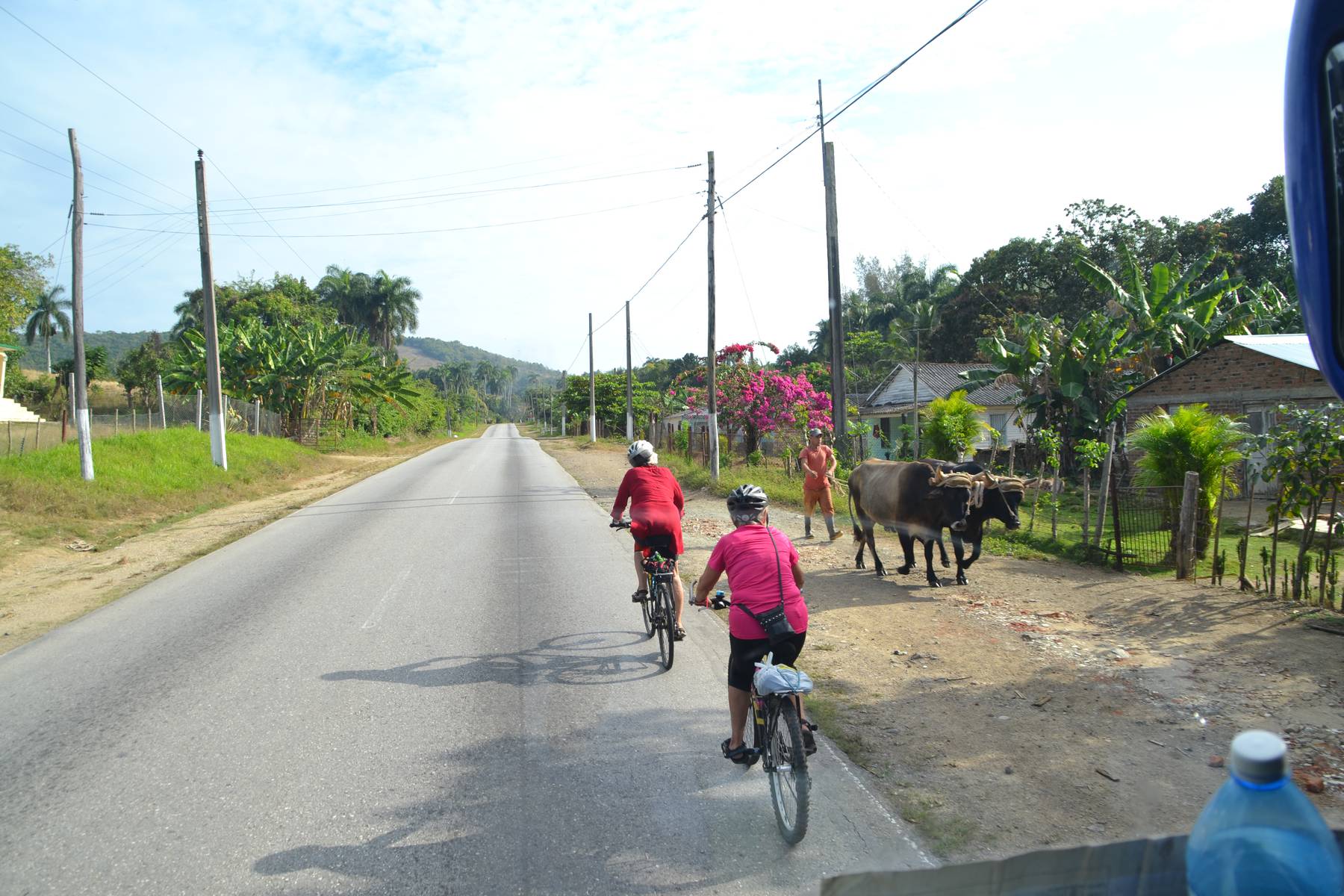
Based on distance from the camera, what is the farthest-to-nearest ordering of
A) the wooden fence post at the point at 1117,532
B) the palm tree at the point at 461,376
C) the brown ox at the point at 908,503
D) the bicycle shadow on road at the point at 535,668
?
the palm tree at the point at 461,376 → the wooden fence post at the point at 1117,532 → the brown ox at the point at 908,503 → the bicycle shadow on road at the point at 535,668

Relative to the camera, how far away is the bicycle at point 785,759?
12.8ft

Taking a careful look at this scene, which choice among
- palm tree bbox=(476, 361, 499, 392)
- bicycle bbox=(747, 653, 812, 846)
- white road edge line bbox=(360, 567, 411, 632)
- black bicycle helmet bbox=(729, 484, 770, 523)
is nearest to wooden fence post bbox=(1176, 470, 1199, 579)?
black bicycle helmet bbox=(729, 484, 770, 523)

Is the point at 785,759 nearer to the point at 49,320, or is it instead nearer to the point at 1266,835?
the point at 1266,835

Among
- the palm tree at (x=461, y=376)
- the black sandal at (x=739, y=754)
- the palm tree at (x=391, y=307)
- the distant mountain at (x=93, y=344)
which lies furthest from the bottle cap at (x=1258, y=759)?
the palm tree at (x=461, y=376)

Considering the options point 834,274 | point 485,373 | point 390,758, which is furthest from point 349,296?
point 485,373

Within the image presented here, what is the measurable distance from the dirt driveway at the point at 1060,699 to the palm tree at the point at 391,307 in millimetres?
68225

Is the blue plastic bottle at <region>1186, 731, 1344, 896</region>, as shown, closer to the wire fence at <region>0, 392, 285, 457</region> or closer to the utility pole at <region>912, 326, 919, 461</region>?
the utility pole at <region>912, 326, 919, 461</region>

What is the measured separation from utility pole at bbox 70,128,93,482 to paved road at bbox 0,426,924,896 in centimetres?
1013

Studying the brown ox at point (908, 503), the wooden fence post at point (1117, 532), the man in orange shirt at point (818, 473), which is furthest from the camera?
→ the man in orange shirt at point (818, 473)

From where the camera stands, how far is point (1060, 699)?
607cm

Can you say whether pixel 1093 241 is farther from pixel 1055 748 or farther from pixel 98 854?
pixel 98 854

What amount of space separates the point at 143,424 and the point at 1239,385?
31606 mm

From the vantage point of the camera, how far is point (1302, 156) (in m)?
1.98

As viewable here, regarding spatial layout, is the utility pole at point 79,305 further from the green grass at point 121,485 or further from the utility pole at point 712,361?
the utility pole at point 712,361
